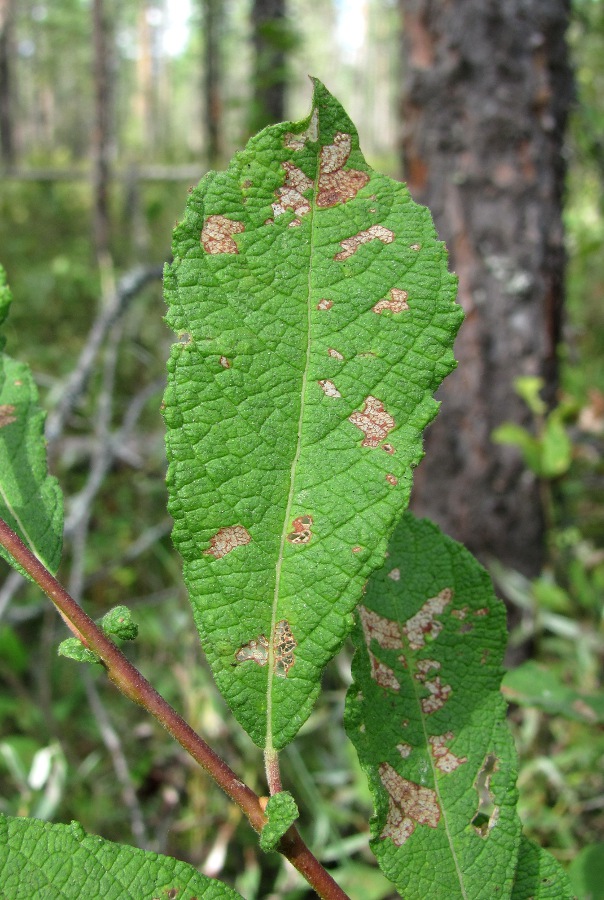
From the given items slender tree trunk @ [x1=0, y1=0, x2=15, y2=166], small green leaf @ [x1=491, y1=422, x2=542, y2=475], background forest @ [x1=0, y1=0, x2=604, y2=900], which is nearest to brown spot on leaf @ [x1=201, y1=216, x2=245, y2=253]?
background forest @ [x1=0, y1=0, x2=604, y2=900]

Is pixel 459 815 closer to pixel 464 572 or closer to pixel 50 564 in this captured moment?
pixel 464 572

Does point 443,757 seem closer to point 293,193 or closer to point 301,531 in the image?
point 301,531

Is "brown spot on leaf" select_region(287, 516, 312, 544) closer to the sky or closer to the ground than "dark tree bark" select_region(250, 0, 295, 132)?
closer to the ground

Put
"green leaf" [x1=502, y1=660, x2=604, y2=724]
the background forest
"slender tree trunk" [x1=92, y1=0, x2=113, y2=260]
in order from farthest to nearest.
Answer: "slender tree trunk" [x1=92, y1=0, x2=113, y2=260] → the background forest → "green leaf" [x1=502, y1=660, x2=604, y2=724]

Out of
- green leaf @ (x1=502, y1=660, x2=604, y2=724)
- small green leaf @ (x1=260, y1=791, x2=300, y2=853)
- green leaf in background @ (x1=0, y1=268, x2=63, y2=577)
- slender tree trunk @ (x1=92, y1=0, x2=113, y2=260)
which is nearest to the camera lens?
small green leaf @ (x1=260, y1=791, x2=300, y2=853)

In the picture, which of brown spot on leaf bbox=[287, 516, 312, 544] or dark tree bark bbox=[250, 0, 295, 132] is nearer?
brown spot on leaf bbox=[287, 516, 312, 544]

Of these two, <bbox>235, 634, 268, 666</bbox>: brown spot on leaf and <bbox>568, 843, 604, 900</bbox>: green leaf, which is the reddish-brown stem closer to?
<bbox>235, 634, 268, 666</bbox>: brown spot on leaf
